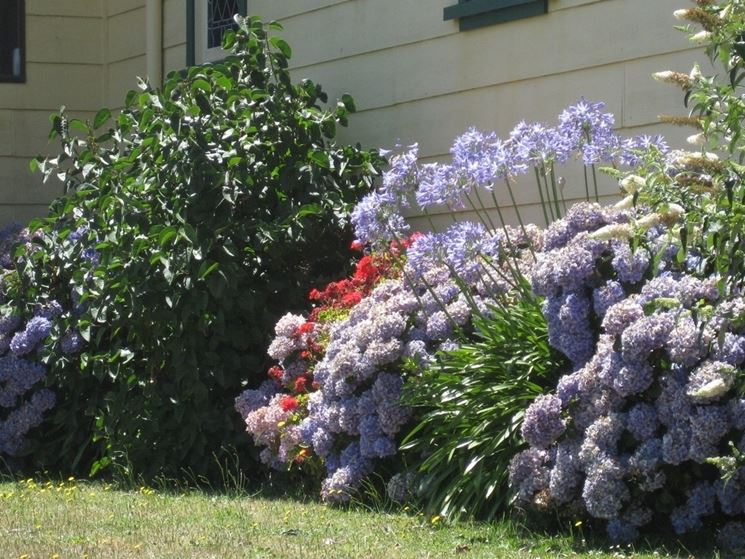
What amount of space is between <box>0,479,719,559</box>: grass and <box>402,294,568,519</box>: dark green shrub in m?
0.18

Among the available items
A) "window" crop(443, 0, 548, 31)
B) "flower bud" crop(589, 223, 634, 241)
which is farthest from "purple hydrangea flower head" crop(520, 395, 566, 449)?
"window" crop(443, 0, 548, 31)

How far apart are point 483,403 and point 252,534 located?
1213 millimetres

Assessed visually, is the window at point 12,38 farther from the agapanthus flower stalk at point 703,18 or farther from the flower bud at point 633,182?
the agapanthus flower stalk at point 703,18

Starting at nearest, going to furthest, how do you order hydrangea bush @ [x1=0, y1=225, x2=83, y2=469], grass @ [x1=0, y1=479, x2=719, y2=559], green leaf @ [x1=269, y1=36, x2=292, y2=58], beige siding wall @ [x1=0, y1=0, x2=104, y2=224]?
grass @ [x1=0, y1=479, x2=719, y2=559] < green leaf @ [x1=269, y1=36, x2=292, y2=58] < hydrangea bush @ [x1=0, y1=225, x2=83, y2=469] < beige siding wall @ [x1=0, y1=0, x2=104, y2=224]

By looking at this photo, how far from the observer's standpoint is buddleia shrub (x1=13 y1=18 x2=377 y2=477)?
7.49 meters

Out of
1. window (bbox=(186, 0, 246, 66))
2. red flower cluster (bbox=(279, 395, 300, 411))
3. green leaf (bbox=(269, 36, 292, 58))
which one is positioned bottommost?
red flower cluster (bbox=(279, 395, 300, 411))

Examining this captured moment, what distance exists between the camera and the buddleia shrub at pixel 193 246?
749 centimetres

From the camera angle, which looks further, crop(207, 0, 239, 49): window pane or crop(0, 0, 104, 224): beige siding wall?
crop(0, 0, 104, 224): beige siding wall

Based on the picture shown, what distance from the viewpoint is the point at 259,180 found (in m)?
7.88

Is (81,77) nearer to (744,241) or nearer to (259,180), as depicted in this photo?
(259,180)

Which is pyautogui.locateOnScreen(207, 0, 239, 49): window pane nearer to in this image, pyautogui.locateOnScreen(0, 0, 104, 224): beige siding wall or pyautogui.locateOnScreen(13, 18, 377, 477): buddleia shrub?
pyautogui.locateOnScreen(0, 0, 104, 224): beige siding wall

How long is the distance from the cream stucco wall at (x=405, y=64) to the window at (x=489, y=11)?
0.05 meters

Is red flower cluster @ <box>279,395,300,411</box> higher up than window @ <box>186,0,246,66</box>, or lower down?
lower down

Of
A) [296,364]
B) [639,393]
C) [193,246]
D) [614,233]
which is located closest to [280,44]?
[193,246]
